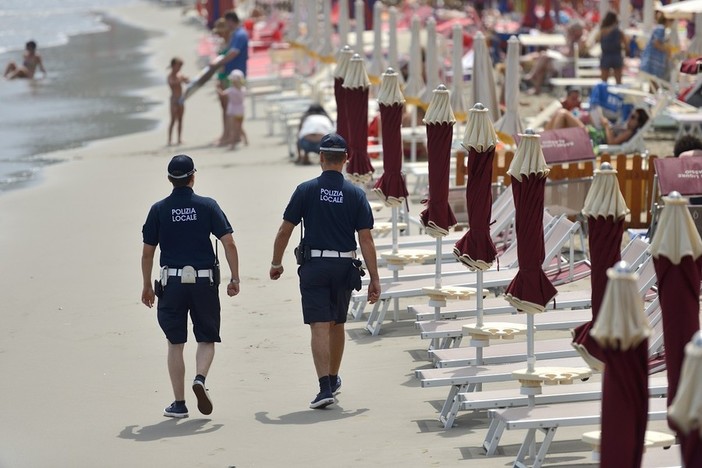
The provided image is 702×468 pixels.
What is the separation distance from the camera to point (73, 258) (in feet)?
40.0

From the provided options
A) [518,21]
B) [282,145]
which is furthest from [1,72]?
[282,145]

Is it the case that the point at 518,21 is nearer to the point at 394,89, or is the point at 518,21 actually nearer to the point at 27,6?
the point at 394,89

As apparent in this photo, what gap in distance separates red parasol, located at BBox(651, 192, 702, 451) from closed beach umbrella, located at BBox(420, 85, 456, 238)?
3.45 m

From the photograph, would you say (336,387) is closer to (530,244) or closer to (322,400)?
(322,400)

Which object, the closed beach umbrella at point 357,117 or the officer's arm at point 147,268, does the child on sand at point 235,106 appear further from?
the officer's arm at point 147,268

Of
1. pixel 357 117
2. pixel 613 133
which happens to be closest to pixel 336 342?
pixel 357 117

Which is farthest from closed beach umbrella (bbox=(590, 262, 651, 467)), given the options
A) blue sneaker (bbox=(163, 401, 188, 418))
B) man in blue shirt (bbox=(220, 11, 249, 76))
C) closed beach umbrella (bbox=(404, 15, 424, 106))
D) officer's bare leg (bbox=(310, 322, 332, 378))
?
man in blue shirt (bbox=(220, 11, 249, 76))

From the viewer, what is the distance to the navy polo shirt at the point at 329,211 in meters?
7.52

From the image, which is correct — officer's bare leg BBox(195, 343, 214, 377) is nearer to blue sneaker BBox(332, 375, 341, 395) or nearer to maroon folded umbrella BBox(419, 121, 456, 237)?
blue sneaker BBox(332, 375, 341, 395)

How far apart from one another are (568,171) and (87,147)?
34.8 feet

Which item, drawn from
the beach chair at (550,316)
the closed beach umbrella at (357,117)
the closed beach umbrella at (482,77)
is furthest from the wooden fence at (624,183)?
the beach chair at (550,316)

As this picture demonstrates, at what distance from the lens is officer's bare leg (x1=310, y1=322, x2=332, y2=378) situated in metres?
7.54

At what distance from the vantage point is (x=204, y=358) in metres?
7.50

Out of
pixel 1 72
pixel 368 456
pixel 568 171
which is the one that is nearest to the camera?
pixel 368 456
